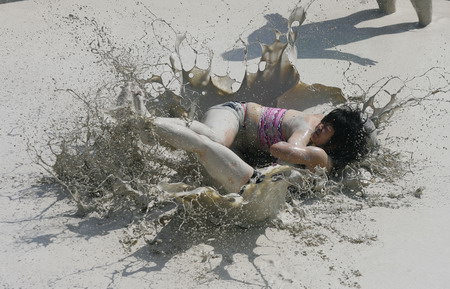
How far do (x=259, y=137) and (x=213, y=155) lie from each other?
29.9 inches

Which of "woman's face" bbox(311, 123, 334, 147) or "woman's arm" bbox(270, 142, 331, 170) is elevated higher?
"woman's face" bbox(311, 123, 334, 147)

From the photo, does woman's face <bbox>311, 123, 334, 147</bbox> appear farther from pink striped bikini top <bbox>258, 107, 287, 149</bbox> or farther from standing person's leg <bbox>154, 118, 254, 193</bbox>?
standing person's leg <bbox>154, 118, 254, 193</bbox>

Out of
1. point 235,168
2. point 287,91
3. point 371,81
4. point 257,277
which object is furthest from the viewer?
point 371,81

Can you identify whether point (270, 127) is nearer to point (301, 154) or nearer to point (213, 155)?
point (301, 154)

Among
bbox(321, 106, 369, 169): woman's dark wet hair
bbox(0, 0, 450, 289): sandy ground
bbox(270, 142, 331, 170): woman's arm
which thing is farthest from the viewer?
bbox(321, 106, 369, 169): woman's dark wet hair

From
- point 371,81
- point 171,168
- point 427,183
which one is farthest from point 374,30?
point 171,168

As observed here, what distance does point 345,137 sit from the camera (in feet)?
14.4

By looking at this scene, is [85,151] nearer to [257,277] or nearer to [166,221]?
[166,221]

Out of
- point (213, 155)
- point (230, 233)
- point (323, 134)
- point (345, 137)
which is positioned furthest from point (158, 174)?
point (345, 137)

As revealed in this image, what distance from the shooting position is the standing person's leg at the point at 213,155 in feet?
13.1

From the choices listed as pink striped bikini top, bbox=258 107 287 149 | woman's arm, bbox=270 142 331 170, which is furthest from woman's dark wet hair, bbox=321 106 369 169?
pink striped bikini top, bbox=258 107 287 149

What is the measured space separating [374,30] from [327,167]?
3109mm

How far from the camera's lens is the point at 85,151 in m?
4.32

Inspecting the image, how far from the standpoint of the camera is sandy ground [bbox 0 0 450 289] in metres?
3.48
